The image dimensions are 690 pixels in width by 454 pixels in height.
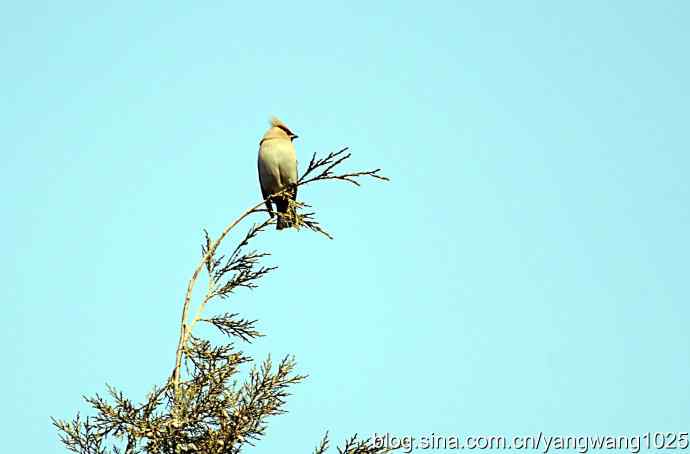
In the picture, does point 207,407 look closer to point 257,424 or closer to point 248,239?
point 257,424

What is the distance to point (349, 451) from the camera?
557 cm

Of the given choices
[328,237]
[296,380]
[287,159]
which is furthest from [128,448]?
[287,159]

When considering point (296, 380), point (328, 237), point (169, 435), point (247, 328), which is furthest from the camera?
point (328, 237)

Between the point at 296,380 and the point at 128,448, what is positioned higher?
the point at 296,380

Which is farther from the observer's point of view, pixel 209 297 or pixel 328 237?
pixel 328 237

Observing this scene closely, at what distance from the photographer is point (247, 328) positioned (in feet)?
20.4

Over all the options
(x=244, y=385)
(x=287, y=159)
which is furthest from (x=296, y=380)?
(x=287, y=159)

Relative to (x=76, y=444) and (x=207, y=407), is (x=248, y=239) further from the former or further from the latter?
(x=76, y=444)

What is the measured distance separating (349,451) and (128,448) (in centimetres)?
130

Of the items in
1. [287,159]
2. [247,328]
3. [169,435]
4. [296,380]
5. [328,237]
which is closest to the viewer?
[169,435]

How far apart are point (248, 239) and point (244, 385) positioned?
3.73 feet

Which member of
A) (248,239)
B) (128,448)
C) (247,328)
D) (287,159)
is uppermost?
(287,159)

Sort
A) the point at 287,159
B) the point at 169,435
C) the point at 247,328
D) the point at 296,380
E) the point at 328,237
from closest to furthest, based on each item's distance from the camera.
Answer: the point at 169,435
the point at 296,380
the point at 247,328
the point at 328,237
the point at 287,159

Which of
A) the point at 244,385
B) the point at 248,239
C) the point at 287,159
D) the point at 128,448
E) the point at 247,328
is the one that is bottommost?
the point at 128,448
